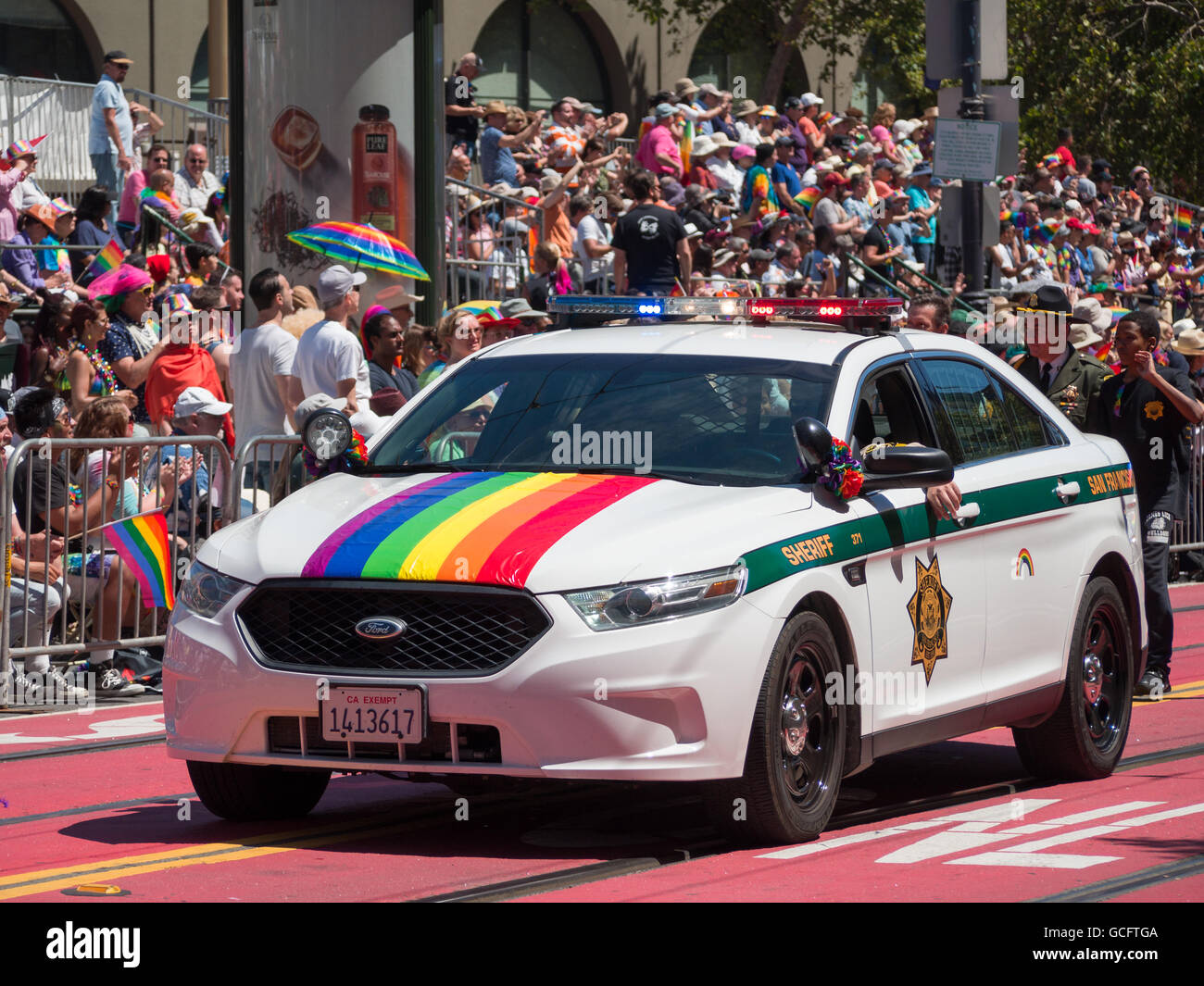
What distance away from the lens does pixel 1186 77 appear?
37250mm

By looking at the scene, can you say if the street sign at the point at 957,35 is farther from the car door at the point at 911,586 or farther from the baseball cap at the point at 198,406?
the car door at the point at 911,586

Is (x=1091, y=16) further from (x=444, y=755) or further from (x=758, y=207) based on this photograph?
(x=444, y=755)

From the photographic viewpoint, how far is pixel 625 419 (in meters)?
7.91

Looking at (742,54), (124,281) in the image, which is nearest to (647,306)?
(124,281)

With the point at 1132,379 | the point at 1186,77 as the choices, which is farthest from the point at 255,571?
the point at 1186,77

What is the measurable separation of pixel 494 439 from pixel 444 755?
5.18 feet

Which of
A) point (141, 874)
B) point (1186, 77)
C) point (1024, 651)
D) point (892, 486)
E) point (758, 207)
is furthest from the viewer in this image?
point (1186, 77)

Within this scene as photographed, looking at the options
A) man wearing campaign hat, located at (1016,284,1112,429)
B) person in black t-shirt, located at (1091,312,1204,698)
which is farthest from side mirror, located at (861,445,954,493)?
man wearing campaign hat, located at (1016,284,1112,429)

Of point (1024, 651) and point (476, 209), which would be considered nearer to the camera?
point (1024, 651)

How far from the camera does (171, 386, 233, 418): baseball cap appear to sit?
1262cm

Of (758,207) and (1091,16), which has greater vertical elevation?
(1091,16)

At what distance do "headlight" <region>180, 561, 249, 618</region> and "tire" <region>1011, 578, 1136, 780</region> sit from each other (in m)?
3.59

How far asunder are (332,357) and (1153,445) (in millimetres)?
4765

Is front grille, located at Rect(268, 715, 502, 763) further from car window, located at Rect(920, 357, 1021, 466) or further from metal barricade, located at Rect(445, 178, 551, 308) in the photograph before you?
metal barricade, located at Rect(445, 178, 551, 308)
